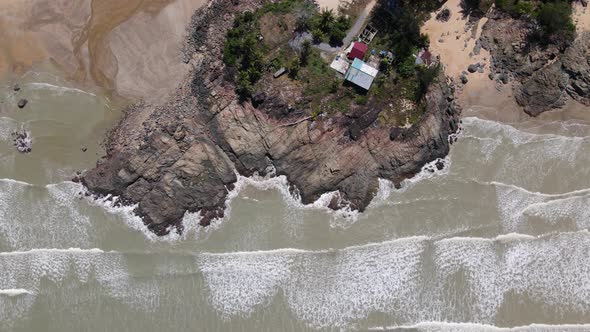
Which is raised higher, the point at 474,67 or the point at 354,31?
the point at 354,31

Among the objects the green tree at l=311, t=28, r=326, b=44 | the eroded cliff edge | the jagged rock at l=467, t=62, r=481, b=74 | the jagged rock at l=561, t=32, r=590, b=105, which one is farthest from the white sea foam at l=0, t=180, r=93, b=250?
the jagged rock at l=561, t=32, r=590, b=105

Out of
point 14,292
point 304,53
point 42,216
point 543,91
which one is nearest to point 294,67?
point 304,53

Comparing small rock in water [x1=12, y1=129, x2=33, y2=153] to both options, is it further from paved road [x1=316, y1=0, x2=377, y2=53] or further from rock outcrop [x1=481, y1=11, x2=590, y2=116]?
rock outcrop [x1=481, y1=11, x2=590, y2=116]

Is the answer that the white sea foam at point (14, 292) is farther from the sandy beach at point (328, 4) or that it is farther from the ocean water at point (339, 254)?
the sandy beach at point (328, 4)

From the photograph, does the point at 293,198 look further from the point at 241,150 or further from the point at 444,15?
the point at 444,15

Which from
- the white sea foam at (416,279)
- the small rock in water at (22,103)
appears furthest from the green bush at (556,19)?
the small rock in water at (22,103)

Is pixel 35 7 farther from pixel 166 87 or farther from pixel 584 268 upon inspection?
pixel 584 268

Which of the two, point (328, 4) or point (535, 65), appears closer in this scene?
point (535, 65)
